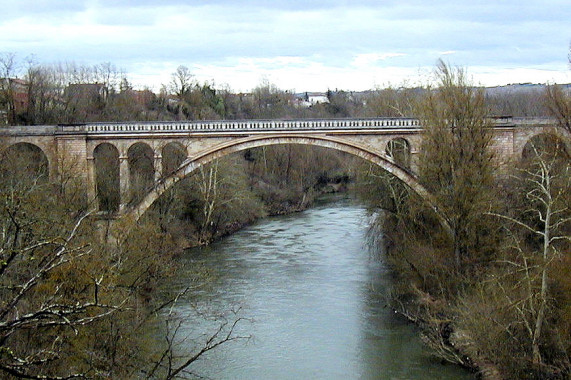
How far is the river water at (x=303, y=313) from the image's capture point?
1236cm

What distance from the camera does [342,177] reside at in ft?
125

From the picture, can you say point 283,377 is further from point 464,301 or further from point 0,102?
point 0,102

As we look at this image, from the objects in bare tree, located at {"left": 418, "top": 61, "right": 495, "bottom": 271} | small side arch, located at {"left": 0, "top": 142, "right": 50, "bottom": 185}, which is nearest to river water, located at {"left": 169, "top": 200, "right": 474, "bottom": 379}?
bare tree, located at {"left": 418, "top": 61, "right": 495, "bottom": 271}

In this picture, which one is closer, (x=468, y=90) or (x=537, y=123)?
(x=468, y=90)

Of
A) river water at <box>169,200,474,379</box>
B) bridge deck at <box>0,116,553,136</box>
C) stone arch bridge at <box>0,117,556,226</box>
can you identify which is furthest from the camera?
bridge deck at <box>0,116,553,136</box>

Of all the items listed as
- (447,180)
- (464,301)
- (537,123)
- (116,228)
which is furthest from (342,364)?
(537,123)

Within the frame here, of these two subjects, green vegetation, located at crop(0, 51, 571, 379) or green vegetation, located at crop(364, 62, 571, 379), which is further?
green vegetation, located at crop(364, 62, 571, 379)

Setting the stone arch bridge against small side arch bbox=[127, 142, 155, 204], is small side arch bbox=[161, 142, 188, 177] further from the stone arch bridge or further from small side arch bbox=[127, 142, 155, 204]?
the stone arch bridge

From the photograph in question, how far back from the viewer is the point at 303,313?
50.1 ft

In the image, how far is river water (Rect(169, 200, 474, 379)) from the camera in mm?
12359

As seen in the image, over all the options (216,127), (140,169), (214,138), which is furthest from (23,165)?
(140,169)

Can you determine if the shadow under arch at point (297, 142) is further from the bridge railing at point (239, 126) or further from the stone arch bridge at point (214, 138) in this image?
the bridge railing at point (239, 126)

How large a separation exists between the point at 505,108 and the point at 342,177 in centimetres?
915

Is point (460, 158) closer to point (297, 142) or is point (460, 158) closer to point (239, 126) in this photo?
point (297, 142)
